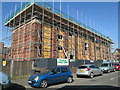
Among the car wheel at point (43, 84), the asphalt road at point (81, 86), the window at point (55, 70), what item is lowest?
the asphalt road at point (81, 86)

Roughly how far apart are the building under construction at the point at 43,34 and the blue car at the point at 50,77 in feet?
24.5

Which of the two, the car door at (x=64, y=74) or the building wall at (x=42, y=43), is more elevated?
the building wall at (x=42, y=43)

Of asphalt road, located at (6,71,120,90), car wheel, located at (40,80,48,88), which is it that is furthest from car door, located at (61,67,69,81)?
car wheel, located at (40,80,48,88)

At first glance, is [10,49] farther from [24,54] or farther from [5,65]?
[5,65]

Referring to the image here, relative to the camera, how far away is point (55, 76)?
9.12 meters

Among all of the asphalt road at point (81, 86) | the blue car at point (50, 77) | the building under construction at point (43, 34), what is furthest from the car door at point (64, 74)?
the building under construction at point (43, 34)

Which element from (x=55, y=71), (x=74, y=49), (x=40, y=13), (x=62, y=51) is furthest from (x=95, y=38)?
(x=55, y=71)

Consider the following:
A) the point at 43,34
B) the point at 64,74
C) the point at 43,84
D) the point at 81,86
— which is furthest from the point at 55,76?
the point at 43,34

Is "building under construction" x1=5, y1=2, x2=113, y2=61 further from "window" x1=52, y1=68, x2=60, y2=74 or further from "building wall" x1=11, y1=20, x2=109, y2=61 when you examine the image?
"window" x1=52, y1=68, x2=60, y2=74

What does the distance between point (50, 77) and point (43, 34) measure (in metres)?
10.3

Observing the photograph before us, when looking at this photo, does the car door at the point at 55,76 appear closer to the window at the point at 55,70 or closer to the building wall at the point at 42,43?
the window at the point at 55,70

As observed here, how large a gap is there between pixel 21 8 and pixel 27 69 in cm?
1008

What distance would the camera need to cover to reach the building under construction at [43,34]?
57.9 feet

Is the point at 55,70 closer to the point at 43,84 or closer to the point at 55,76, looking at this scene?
the point at 55,76
